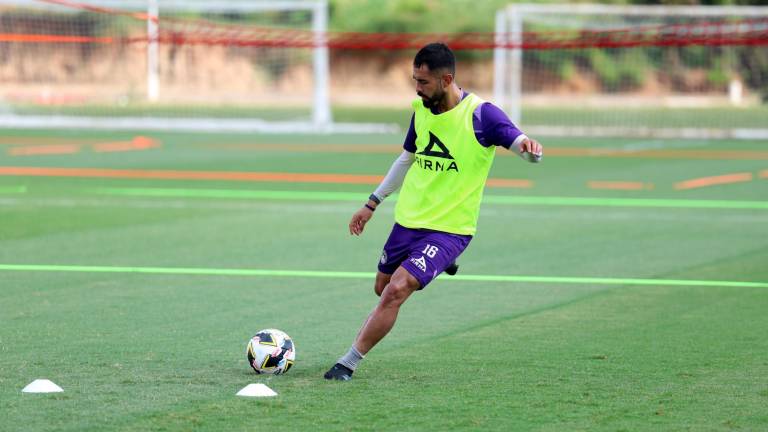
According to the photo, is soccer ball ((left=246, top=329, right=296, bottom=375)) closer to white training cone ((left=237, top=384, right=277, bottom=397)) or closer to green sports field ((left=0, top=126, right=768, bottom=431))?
green sports field ((left=0, top=126, right=768, bottom=431))

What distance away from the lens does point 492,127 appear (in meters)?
8.20

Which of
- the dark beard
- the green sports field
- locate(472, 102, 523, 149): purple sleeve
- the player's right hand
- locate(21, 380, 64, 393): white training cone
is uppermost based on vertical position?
the dark beard

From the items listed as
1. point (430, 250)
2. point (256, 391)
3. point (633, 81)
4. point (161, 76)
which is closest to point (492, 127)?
point (430, 250)

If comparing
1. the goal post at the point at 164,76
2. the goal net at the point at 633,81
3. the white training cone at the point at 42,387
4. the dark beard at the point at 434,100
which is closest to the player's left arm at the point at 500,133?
the dark beard at the point at 434,100

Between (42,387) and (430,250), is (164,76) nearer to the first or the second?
(430,250)

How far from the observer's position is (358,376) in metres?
8.23

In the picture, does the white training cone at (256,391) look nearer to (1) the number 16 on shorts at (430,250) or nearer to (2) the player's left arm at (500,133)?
(1) the number 16 on shorts at (430,250)

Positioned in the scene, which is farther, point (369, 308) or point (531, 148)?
point (369, 308)

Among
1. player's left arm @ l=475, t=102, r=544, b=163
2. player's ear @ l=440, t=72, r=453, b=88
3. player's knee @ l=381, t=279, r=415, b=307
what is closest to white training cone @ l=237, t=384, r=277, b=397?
player's knee @ l=381, t=279, r=415, b=307

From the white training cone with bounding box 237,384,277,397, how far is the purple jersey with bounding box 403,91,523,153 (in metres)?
1.99

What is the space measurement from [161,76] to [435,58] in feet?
137

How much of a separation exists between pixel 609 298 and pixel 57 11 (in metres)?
30.8

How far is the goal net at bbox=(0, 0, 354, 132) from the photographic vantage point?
41.5 meters

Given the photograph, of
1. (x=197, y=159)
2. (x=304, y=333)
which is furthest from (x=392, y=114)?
(x=304, y=333)
